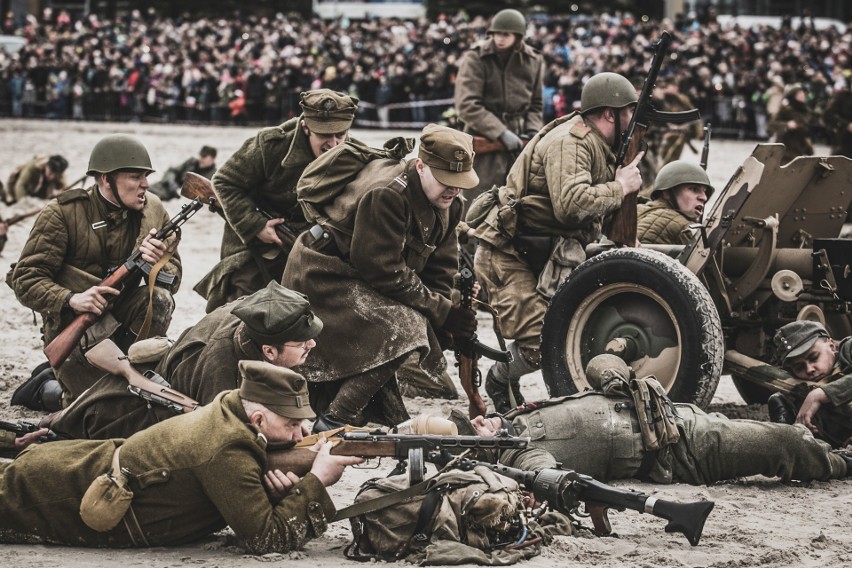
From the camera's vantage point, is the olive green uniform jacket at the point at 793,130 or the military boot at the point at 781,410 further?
the olive green uniform jacket at the point at 793,130

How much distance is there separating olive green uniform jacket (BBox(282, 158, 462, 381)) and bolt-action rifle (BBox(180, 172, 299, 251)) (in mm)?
935

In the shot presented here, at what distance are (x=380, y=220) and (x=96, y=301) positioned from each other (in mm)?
1752

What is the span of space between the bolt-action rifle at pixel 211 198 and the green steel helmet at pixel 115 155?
24.6 inches

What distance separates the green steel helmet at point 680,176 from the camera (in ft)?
29.0

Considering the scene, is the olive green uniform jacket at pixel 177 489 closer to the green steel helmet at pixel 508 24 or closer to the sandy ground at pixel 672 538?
the sandy ground at pixel 672 538

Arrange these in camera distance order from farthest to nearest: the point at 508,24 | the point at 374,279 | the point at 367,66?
the point at 367,66, the point at 508,24, the point at 374,279

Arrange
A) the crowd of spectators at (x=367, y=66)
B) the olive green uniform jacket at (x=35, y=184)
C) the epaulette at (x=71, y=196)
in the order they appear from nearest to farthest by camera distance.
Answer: the epaulette at (x=71, y=196) → the olive green uniform jacket at (x=35, y=184) → the crowd of spectators at (x=367, y=66)

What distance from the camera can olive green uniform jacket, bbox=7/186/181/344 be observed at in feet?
25.1

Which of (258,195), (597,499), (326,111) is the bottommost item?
(597,499)

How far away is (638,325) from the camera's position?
7.86 meters

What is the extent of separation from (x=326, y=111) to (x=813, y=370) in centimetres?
308

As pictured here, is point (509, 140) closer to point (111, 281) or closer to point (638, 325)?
point (638, 325)

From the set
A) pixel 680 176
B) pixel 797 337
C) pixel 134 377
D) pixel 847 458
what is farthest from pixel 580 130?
pixel 134 377

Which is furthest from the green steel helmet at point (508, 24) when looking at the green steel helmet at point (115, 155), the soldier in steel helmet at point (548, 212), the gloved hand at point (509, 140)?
the green steel helmet at point (115, 155)
